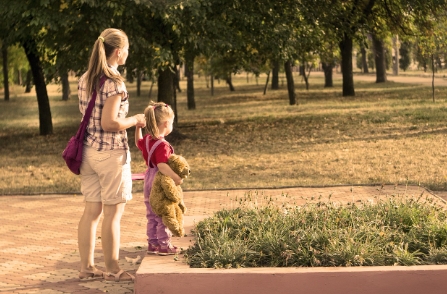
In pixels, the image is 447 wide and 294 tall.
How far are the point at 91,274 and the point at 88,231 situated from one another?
0.34 metres

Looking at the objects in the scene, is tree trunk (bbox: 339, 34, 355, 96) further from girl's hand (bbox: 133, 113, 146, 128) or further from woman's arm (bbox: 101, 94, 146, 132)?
woman's arm (bbox: 101, 94, 146, 132)

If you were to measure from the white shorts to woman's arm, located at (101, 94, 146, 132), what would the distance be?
213 millimetres

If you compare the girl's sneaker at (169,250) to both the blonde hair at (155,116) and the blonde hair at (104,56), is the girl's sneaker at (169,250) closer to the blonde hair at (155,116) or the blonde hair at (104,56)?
the blonde hair at (155,116)

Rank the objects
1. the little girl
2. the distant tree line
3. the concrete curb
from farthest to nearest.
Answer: the distant tree line < the little girl < the concrete curb

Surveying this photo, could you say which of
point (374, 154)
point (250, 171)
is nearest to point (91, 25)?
point (250, 171)

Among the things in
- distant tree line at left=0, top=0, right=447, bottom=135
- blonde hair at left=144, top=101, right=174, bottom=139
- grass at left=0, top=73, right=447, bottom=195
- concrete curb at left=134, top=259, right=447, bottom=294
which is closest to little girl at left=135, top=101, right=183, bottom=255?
blonde hair at left=144, top=101, right=174, bottom=139

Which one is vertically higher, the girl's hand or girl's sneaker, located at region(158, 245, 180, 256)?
the girl's hand

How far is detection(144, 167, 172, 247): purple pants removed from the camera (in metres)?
7.00

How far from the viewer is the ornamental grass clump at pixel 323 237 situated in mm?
6293

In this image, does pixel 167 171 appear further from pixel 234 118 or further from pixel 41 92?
pixel 234 118

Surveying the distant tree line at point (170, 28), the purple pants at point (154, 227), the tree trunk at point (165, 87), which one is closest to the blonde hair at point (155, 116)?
the purple pants at point (154, 227)

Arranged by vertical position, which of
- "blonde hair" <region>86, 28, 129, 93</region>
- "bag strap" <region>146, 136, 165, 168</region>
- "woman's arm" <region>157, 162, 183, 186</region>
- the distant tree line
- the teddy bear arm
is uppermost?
the distant tree line

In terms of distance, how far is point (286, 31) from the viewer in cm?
2042

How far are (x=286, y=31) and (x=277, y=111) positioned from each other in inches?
430
